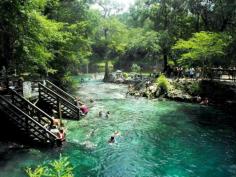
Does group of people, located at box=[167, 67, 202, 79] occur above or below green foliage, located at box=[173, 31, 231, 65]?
below

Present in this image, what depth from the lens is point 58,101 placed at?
2689cm

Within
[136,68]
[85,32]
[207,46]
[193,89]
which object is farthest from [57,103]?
Answer: [136,68]

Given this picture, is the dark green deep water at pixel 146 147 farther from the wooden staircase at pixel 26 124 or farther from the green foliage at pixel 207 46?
the green foliage at pixel 207 46

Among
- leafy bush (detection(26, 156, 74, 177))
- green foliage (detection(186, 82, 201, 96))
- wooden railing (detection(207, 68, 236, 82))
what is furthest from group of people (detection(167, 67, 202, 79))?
leafy bush (detection(26, 156, 74, 177))

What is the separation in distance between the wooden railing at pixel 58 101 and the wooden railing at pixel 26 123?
215 inches

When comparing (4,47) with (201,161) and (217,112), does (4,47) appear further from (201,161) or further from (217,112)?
(217,112)

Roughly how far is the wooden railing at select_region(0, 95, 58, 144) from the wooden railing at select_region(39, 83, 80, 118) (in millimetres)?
5467

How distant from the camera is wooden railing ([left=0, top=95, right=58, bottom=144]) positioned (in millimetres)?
20219

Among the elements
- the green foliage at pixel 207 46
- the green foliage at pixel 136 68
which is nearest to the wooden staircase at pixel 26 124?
the green foliage at pixel 207 46

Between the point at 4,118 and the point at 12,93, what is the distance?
1858 millimetres

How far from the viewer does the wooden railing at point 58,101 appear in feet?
88.6

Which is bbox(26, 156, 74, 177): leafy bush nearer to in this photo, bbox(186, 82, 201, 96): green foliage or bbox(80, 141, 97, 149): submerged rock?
bbox(80, 141, 97, 149): submerged rock

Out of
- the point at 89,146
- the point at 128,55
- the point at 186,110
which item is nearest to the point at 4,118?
the point at 89,146

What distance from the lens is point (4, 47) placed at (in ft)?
82.2
